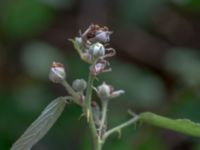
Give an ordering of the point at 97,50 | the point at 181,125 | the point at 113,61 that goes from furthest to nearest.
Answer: the point at 113,61 < the point at 181,125 < the point at 97,50

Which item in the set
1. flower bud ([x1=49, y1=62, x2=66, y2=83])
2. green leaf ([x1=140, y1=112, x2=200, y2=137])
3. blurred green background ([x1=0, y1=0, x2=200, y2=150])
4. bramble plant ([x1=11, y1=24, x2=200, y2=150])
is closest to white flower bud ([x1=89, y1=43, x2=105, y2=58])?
bramble plant ([x1=11, y1=24, x2=200, y2=150])

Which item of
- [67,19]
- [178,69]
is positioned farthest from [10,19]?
[178,69]

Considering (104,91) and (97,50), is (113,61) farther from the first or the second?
(97,50)

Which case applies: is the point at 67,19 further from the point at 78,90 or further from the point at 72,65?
the point at 78,90

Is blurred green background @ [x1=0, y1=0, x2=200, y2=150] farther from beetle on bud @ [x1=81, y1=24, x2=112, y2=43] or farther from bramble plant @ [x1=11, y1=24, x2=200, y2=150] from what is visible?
beetle on bud @ [x1=81, y1=24, x2=112, y2=43]

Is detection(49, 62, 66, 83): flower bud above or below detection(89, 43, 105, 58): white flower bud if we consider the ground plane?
below

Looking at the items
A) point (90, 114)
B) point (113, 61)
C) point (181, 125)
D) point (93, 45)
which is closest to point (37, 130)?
point (90, 114)
